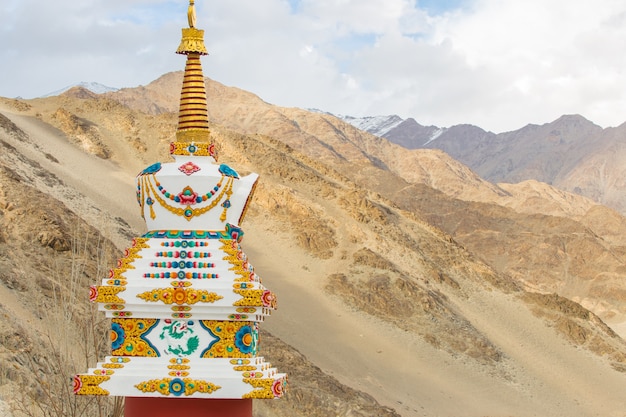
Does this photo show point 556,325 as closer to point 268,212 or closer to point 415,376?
point 415,376

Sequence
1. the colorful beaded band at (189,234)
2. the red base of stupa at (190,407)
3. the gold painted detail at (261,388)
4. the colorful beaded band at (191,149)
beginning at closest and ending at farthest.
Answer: the gold painted detail at (261,388), the red base of stupa at (190,407), the colorful beaded band at (189,234), the colorful beaded band at (191,149)

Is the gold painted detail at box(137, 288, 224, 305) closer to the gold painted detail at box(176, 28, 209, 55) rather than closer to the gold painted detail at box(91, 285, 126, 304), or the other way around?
the gold painted detail at box(91, 285, 126, 304)

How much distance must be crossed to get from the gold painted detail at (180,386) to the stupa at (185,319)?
1cm

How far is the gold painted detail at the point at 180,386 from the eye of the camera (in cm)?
925

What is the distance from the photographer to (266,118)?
499 feet

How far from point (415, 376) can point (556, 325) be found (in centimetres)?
1554

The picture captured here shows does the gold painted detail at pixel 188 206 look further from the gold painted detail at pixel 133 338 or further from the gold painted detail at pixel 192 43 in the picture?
the gold painted detail at pixel 192 43

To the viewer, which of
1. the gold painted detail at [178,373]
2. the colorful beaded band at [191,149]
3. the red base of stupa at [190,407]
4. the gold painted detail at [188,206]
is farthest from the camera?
the colorful beaded band at [191,149]

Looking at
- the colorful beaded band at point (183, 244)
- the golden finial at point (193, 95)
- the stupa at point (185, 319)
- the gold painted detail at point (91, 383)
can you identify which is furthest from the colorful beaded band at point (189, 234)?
the gold painted detail at point (91, 383)

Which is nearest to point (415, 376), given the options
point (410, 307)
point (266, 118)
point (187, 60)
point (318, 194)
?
point (410, 307)

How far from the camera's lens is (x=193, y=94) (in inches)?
416

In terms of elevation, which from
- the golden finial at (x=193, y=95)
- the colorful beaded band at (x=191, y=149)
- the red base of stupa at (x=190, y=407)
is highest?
the golden finial at (x=193, y=95)

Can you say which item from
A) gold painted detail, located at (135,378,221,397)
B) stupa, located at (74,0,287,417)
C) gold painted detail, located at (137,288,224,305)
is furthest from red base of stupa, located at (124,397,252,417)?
gold painted detail, located at (137,288,224,305)

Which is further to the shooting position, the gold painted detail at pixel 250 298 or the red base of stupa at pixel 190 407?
the red base of stupa at pixel 190 407
